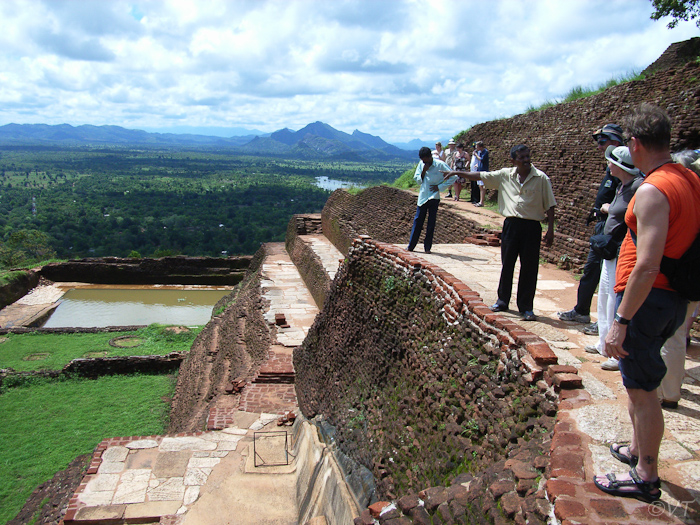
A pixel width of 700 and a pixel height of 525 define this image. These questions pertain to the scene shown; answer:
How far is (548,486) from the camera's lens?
2.30 metres

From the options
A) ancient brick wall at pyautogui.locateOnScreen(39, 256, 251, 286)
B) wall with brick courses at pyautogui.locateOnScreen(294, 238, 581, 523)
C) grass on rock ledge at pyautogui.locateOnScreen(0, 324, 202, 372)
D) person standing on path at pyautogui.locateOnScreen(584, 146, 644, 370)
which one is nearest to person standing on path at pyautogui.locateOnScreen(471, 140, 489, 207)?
wall with brick courses at pyautogui.locateOnScreen(294, 238, 581, 523)

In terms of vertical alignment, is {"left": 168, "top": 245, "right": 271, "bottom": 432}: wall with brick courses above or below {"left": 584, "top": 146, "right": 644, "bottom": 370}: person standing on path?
below

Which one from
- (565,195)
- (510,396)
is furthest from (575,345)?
(565,195)

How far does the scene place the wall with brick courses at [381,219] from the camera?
35.3 ft

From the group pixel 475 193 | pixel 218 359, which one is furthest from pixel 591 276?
pixel 218 359

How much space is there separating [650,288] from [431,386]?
2300 mm

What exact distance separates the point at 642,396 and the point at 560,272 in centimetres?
507

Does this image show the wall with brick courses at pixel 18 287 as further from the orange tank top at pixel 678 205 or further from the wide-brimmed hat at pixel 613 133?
the orange tank top at pixel 678 205

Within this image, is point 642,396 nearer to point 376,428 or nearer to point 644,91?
point 376,428

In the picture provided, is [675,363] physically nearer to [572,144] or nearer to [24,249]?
[572,144]

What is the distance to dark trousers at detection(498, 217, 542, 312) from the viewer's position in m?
4.42

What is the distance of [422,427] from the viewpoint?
12.8 ft

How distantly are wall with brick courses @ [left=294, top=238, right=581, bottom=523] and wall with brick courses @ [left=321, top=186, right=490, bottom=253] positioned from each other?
4486 millimetres

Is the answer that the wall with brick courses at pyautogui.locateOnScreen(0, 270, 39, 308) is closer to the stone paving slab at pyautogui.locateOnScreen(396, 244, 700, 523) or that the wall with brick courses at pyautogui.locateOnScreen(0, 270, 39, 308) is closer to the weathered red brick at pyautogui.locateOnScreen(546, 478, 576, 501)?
the stone paving slab at pyautogui.locateOnScreen(396, 244, 700, 523)
